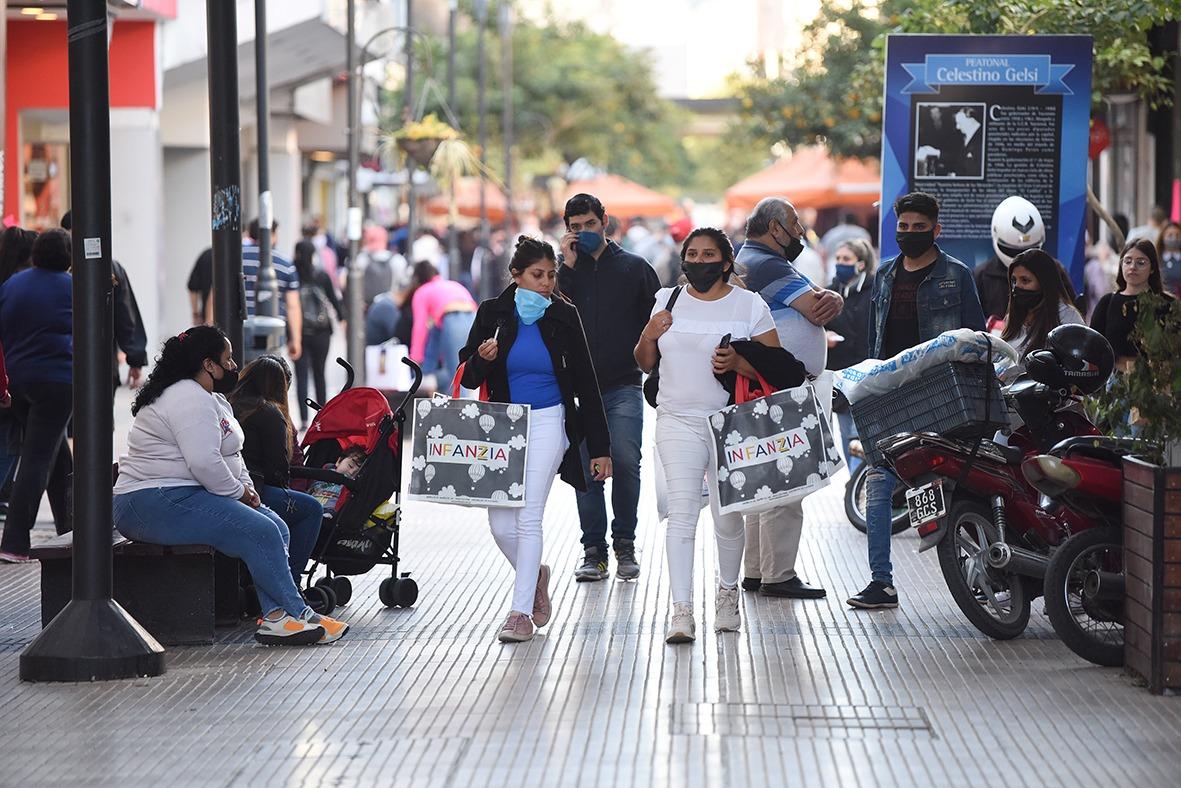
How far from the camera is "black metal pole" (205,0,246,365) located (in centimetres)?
1059

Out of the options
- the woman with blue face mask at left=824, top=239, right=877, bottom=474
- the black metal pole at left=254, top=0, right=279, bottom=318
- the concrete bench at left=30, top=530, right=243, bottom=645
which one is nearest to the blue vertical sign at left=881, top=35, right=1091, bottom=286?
the woman with blue face mask at left=824, top=239, right=877, bottom=474

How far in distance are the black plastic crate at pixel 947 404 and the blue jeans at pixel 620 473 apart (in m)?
1.79

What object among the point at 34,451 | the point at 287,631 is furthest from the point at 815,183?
the point at 287,631

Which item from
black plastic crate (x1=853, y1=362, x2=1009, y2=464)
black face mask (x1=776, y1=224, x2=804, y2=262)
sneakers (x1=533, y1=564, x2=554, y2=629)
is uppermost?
black face mask (x1=776, y1=224, x2=804, y2=262)

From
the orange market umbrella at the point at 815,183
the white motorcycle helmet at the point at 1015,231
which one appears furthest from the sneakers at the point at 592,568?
the orange market umbrella at the point at 815,183

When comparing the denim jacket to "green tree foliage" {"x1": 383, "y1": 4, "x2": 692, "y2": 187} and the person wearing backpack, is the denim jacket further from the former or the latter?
"green tree foliage" {"x1": 383, "y1": 4, "x2": 692, "y2": 187}

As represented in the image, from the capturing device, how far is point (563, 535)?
11.8m

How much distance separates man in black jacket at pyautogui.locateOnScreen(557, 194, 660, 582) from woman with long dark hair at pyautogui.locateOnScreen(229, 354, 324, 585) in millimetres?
1665

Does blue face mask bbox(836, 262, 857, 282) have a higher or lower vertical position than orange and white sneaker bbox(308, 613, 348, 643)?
higher

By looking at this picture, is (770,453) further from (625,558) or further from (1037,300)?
(625,558)

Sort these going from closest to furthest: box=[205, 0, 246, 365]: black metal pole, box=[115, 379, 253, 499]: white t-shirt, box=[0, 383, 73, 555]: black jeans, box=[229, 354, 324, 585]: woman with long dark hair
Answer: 1. box=[115, 379, 253, 499]: white t-shirt
2. box=[229, 354, 324, 585]: woman with long dark hair
3. box=[205, 0, 246, 365]: black metal pole
4. box=[0, 383, 73, 555]: black jeans

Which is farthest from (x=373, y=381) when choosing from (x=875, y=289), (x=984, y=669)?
(x=984, y=669)

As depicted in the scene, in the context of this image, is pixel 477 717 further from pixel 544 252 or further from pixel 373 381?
pixel 373 381

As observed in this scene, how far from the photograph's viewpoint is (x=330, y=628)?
8.25 meters
